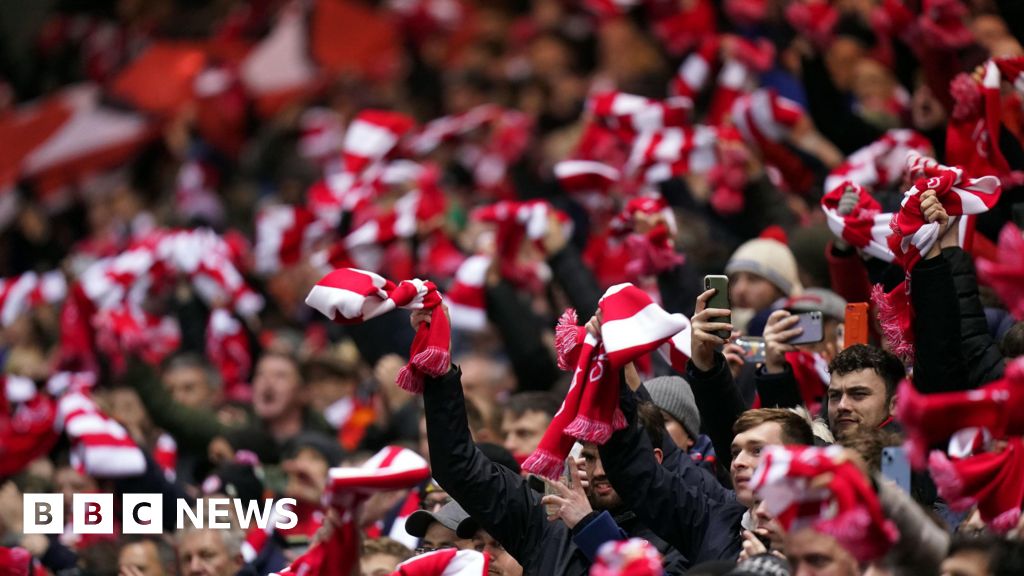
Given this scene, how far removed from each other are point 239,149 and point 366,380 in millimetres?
6213

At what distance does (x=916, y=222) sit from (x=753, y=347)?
103 centimetres

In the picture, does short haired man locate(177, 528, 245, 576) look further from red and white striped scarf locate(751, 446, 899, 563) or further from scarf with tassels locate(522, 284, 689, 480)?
red and white striped scarf locate(751, 446, 899, 563)

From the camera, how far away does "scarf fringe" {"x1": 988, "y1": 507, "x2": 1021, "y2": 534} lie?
181 inches

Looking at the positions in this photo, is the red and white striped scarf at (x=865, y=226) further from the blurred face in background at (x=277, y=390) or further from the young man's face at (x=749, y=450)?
the blurred face in background at (x=277, y=390)

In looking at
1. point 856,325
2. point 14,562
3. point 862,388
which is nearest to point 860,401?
point 862,388

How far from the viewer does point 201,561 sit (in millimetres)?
6957

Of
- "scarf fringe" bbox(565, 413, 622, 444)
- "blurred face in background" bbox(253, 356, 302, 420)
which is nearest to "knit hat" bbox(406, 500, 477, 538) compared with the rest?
"scarf fringe" bbox(565, 413, 622, 444)

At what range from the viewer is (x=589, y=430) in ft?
17.3

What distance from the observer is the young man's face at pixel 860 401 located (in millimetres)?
5621

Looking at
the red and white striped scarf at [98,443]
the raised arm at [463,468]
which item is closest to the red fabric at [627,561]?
the raised arm at [463,468]

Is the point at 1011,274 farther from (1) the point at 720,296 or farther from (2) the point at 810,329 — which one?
(2) the point at 810,329

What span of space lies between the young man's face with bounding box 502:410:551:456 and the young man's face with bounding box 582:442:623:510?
1.20 m

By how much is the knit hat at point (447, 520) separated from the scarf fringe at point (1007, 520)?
6.21 ft

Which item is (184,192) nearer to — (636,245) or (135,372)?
(135,372)
